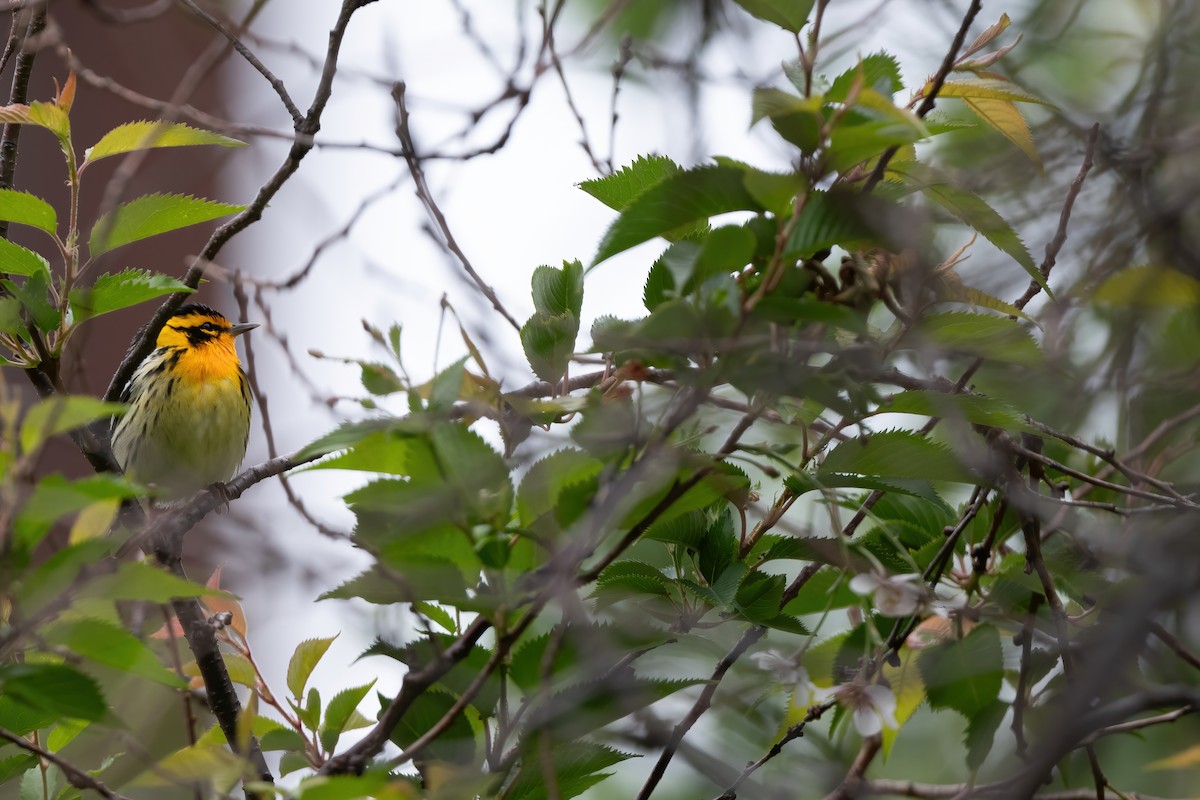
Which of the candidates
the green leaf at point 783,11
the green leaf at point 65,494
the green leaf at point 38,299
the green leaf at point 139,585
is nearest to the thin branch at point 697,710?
the green leaf at point 139,585

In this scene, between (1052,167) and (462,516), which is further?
(1052,167)

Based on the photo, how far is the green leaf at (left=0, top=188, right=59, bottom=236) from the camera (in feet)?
4.88

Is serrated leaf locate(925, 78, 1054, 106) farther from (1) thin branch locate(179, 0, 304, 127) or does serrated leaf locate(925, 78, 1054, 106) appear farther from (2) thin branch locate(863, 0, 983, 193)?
(1) thin branch locate(179, 0, 304, 127)

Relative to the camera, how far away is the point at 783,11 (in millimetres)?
1163

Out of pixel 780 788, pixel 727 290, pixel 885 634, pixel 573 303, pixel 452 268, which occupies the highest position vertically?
pixel 452 268

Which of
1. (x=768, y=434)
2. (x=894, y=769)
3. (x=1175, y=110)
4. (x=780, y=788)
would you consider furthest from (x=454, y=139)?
(x=894, y=769)

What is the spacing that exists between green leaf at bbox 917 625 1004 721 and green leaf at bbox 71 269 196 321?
1.17 metres

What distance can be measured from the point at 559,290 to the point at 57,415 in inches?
24.9

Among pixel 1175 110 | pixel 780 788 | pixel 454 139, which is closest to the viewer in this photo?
pixel 780 788

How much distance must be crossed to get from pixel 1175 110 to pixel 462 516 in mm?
1293

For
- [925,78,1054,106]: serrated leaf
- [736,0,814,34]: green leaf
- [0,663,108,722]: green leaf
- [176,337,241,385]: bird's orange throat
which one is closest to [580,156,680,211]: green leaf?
[736,0,814,34]: green leaf

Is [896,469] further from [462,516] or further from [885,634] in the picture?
[462,516]

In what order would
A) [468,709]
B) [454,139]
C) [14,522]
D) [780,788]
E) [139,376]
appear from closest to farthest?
[14,522] → [780,788] → [468,709] → [454,139] → [139,376]

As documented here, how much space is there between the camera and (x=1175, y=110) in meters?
1.66
